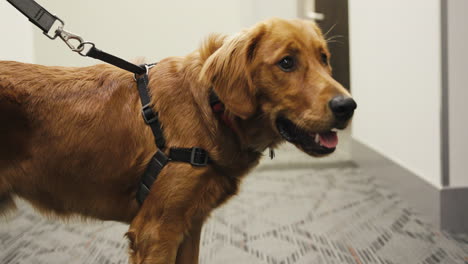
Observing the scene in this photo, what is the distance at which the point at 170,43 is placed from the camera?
10.3 ft

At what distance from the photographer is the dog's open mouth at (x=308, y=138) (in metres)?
1.21

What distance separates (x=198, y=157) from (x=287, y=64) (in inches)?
15.3

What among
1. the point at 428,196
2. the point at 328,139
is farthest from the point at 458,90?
the point at 328,139

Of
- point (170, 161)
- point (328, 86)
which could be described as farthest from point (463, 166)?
point (170, 161)

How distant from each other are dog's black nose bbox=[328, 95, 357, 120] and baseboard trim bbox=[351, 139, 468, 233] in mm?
1355

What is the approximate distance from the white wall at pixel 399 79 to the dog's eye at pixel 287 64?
1.32m

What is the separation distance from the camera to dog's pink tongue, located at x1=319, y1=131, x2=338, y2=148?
1.21 meters

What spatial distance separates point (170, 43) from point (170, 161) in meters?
2.10

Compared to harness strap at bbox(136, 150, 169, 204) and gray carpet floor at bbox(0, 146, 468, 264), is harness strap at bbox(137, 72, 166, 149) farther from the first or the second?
gray carpet floor at bbox(0, 146, 468, 264)

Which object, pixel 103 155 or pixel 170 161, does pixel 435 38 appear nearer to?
pixel 170 161

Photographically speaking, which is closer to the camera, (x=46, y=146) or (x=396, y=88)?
(x=46, y=146)

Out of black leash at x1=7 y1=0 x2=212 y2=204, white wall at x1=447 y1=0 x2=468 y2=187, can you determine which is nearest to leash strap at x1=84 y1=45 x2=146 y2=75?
black leash at x1=7 y1=0 x2=212 y2=204

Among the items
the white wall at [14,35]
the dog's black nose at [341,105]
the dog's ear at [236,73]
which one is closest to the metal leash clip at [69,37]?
the dog's ear at [236,73]

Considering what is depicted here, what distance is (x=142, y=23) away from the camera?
3088mm
